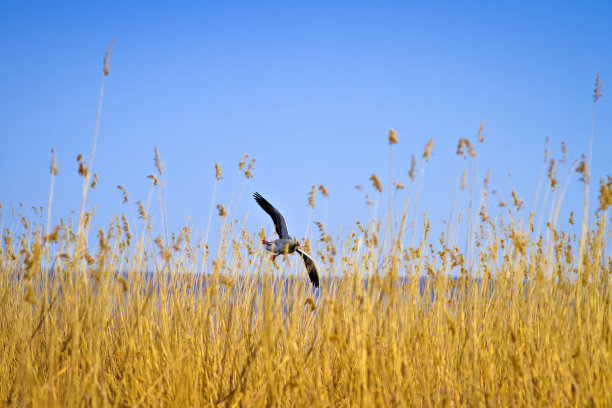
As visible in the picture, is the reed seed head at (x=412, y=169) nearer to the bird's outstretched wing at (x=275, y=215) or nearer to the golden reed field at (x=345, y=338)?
the golden reed field at (x=345, y=338)

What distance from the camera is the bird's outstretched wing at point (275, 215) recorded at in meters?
5.34

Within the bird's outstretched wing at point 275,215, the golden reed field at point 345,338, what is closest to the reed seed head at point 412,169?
the golden reed field at point 345,338

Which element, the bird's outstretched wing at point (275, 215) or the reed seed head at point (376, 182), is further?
the bird's outstretched wing at point (275, 215)

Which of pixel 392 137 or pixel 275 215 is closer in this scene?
pixel 392 137

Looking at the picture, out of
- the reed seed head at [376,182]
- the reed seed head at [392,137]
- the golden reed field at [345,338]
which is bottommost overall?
the golden reed field at [345,338]

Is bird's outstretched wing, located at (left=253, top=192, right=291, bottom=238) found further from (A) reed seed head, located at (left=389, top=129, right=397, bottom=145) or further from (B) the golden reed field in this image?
(A) reed seed head, located at (left=389, top=129, right=397, bottom=145)

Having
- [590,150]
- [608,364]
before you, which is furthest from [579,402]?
[590,150]

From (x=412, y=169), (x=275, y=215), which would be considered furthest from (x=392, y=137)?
(x=275, y=215)

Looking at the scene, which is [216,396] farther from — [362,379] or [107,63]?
[107,63]

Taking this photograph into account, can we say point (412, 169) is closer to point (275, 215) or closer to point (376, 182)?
point (376, 182)

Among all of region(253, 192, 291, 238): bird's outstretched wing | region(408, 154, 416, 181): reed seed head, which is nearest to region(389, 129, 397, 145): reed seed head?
region(408, 154, 416, 181): reed seed head

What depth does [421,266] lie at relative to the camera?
3176 millimetres

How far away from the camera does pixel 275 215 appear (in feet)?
17.8

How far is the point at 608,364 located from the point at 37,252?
2486mm
